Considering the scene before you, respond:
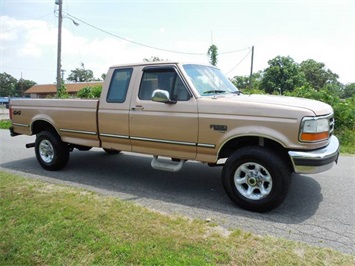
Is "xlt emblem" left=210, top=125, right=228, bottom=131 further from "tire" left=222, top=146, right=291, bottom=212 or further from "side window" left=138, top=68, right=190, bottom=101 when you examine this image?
"side window" left=138, top=68, right=190, bottom=101

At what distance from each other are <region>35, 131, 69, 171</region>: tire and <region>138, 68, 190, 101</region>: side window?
7.47ft

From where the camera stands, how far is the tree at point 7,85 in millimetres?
86688

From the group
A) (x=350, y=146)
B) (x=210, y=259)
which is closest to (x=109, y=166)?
(x=210, y=259)

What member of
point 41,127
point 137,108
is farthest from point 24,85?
point 137,108

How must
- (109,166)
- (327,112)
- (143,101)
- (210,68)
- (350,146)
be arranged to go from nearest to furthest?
(327,112)
(143,101)
(210,68)
(109,166)
(350,146)

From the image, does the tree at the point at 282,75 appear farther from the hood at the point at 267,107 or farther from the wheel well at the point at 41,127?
the hood at the point at 267,107

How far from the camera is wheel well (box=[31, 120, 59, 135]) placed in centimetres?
631

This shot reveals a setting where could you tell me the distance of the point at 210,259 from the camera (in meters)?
2.86

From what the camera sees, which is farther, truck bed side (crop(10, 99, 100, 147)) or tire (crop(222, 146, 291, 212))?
truck bed side (crop(10, 99, 100, 147))

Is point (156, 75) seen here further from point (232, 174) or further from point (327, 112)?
point (327, 112)

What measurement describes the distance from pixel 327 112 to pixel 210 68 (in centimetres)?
209

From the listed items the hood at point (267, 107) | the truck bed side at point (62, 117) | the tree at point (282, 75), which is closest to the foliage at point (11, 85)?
the tree at point (282, 75)

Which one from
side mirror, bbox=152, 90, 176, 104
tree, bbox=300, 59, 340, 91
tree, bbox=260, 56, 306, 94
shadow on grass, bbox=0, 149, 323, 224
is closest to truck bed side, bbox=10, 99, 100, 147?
shadow on grass, bbox=0, 149, 323, 224

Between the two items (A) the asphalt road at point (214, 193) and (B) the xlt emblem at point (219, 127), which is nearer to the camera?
(A) the asphalt road at point (214, 193)
